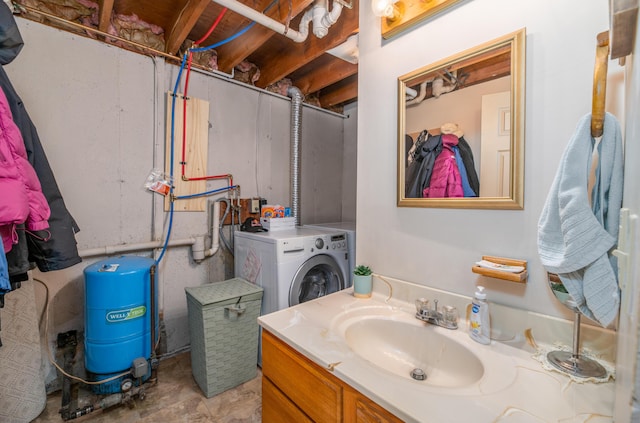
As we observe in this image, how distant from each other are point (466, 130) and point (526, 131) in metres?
0.20

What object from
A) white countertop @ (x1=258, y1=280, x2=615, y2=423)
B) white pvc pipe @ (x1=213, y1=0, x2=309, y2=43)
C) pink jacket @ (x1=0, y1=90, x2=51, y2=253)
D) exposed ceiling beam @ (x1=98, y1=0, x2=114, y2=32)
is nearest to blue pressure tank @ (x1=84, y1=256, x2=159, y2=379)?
pink jacket @ (x1=0, y1=90, x2=51, y2=253)

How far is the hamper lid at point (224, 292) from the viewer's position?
5.80 feet

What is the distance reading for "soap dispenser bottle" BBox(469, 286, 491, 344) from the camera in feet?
2.98

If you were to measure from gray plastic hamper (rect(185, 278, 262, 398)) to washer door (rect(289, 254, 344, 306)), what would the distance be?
1.04ft

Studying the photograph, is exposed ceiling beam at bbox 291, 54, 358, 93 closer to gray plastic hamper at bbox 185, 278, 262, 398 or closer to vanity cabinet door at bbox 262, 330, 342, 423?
gray plastic hamper at bbox 185, 278, 262, 398

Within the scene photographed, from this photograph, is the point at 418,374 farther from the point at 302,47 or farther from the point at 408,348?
the point at 302,47

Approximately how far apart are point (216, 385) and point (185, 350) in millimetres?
659

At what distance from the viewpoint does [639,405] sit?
11.0 inches

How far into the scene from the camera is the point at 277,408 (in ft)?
3.32

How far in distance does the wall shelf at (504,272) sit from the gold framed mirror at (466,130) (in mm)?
183

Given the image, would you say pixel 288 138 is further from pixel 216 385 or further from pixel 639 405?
pixel 639 405

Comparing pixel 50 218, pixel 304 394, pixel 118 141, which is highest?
pixel 118 141

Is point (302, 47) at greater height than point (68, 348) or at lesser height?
greater

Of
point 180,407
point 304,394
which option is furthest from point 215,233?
point 304,394
